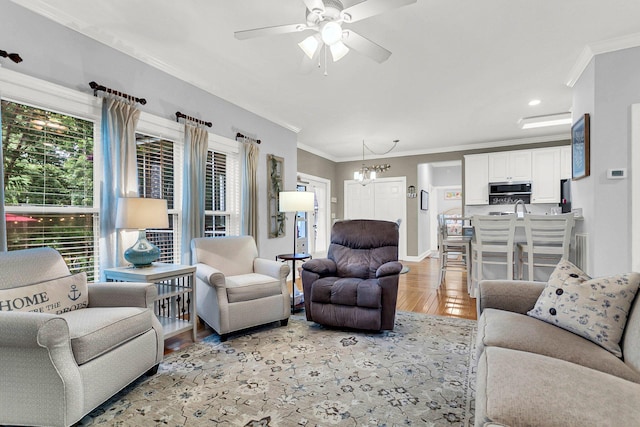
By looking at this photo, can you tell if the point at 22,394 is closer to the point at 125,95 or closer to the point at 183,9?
→ the point at 125,95

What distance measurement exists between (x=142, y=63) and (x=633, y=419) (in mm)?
3893

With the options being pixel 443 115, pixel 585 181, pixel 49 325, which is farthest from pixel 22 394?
pixel 443 115

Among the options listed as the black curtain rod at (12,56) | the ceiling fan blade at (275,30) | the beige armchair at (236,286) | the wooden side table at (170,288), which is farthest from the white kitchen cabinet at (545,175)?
the black curtain rod at (12,56)

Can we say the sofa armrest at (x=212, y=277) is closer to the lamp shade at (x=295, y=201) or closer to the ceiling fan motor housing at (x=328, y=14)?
the lamp shade at (x=295, y=201)

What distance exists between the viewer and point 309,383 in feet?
6.64

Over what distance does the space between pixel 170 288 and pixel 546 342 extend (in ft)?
8.90

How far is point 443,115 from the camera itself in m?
4.80

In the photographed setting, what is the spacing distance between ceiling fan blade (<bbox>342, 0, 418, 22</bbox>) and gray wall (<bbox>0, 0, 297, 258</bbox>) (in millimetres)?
2069

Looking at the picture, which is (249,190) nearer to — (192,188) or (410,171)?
(192,188)

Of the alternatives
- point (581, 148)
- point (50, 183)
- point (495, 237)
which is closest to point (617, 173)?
point (581, 148)

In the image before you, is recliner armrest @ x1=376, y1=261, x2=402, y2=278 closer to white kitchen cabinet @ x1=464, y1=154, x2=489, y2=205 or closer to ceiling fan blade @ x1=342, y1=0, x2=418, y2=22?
ceiling fan blade @ x1=342, y1=0, x2=418, y2=22

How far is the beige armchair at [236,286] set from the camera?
270 cm

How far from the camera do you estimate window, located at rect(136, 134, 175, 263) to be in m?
3.06

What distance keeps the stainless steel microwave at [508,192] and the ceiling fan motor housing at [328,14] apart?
5571 mm
